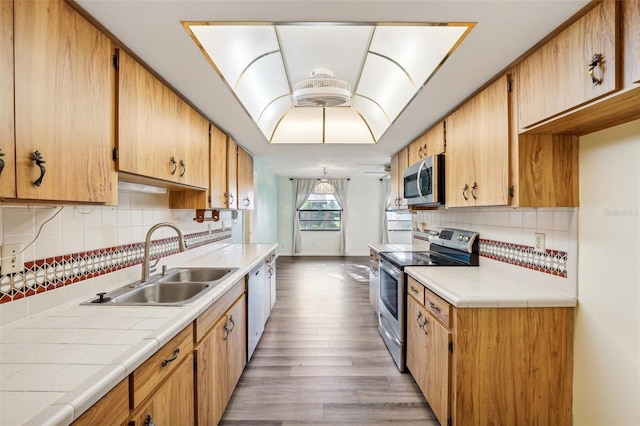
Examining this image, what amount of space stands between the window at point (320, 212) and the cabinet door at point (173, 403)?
22.2ft

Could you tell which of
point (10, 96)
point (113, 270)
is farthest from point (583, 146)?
point (113, 270)

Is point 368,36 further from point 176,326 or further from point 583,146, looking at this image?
point 176,326

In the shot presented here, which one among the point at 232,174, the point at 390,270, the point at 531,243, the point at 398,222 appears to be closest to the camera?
the point at 531,243

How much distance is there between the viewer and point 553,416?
151cm

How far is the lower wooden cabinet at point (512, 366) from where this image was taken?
151 cm

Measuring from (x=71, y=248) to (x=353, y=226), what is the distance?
703 centimetres

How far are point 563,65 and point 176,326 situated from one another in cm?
198

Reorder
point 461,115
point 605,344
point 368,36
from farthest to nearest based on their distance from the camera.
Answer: point 461,115 < point 368,36 < point 605,344

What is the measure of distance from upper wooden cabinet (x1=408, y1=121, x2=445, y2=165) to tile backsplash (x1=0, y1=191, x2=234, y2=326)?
241cm

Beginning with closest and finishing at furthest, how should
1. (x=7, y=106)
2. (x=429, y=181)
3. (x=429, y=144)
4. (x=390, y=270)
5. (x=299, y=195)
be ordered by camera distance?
(x=7, y=106) < (x=429, y=181) < (x=390, y=270) < (x=429, y=144) < (x=299, y=195)

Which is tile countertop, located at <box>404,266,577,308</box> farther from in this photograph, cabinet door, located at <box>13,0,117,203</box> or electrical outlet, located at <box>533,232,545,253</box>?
cabinet door, located at <box>13,0,117,203</box>

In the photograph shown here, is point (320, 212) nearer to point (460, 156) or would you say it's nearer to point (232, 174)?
point (232, 174)

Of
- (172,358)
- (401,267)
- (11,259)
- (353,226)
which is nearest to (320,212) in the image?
(353,226)

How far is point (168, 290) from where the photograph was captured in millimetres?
1974
